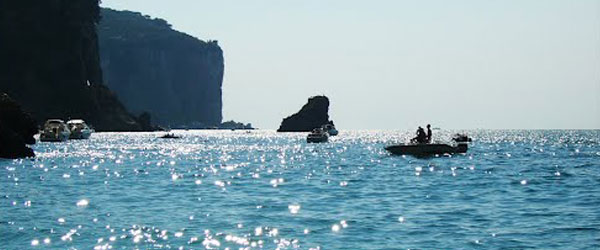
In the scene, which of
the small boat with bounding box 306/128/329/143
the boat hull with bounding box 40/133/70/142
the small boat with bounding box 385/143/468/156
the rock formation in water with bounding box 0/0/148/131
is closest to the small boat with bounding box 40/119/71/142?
the boat hull with bounding box 40/133/70/142

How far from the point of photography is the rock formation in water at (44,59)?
179125mm

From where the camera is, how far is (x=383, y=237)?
74.0 ft

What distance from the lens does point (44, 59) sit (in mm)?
185875

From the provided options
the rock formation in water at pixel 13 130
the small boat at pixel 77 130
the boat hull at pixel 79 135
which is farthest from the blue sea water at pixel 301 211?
the small boat at pixel 77 130

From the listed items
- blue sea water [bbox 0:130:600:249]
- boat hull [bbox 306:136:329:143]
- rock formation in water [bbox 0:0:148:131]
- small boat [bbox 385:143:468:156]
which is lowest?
blue sea water [bbox 0:130:600:249]

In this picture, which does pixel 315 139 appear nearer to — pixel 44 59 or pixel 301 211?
pixel 44 59

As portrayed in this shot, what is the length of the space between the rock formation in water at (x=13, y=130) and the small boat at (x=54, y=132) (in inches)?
1719

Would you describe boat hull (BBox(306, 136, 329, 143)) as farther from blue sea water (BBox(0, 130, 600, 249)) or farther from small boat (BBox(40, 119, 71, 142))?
blue sea water (BBox(0, 130, 600, 249))

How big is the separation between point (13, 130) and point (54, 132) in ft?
189

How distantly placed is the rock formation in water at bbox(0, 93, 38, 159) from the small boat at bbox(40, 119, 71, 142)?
43.7 metres

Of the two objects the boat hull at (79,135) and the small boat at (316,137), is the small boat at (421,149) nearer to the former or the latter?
the small boat at (316,137)

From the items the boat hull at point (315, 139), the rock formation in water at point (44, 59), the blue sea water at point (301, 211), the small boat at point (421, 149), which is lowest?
the blue sea water at point (301, 211)

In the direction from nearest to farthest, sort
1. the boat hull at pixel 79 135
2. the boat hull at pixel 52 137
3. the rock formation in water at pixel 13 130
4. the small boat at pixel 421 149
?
1. the rock formation in water at pixel 13 130
2. the small boat at pixel 421 149
3. the boat hull at pixel 52 137
4. the boat hull at pixel 79 135

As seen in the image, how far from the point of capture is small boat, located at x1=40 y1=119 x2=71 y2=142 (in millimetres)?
134875
